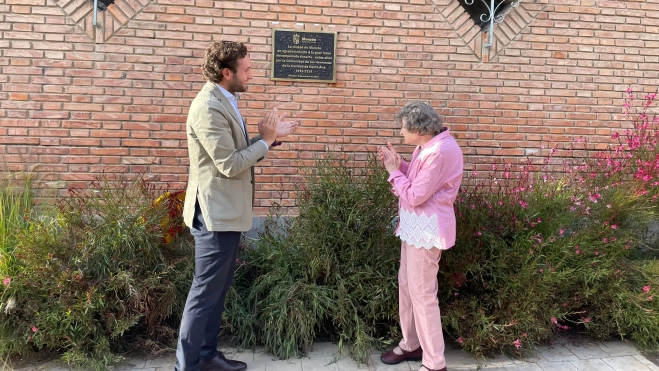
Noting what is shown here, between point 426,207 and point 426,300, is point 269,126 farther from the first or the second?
point 426,300

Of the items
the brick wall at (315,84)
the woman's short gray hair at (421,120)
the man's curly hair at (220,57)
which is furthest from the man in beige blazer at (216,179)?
the brick wall at (315,84)

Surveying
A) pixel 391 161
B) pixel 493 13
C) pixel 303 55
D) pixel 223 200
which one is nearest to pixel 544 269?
pixel 391 161

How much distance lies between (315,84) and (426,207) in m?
2.30

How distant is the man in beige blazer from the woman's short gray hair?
854 mm

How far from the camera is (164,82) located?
14.9ft

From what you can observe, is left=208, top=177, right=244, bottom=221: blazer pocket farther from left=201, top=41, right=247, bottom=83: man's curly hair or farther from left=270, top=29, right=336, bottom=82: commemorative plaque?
left=270, top=29, right=336, bottom=82: commemorative plaque

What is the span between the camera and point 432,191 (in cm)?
283

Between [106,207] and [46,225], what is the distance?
0.49 m

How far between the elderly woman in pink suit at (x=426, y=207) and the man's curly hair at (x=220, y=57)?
1108 millimetres

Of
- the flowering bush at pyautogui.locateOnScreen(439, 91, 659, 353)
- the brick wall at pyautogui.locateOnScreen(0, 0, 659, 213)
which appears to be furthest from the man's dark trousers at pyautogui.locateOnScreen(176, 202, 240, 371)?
the brick wall at pyautogui.locateOnScreen(0, 0, 659, 213)

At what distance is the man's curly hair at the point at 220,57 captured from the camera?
2.80 meters

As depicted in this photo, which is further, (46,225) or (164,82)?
(164,82)

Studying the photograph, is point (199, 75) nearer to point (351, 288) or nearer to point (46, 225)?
point (46, 225)

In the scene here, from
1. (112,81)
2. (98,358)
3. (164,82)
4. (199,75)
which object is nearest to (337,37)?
(199,75)
